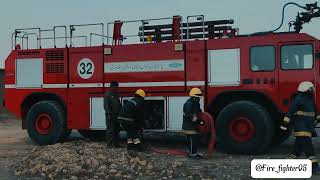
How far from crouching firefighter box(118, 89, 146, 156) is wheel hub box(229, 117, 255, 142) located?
88.0 inches

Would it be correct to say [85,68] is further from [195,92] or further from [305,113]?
[305,113]

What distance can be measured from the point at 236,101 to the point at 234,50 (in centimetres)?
123

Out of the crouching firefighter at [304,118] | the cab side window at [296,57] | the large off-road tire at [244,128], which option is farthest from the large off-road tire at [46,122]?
the crouching firefighter at [304,118]

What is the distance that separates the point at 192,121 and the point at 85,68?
12.9 feet

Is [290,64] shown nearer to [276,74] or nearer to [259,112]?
[276,74]

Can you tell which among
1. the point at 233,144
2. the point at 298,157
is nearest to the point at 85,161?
the point at 233,144

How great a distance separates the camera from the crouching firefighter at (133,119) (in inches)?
502

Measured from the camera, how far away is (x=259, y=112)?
12.3m

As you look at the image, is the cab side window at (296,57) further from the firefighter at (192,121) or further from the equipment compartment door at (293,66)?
the firefighter at (192,121)

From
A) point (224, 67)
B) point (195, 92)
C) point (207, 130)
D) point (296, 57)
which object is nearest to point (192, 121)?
point (195, 92)

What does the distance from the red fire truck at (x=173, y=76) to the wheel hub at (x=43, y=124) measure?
28mm

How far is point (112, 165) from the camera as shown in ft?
35.9

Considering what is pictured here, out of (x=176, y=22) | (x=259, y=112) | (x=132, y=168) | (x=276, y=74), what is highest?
(x=176, y=22)

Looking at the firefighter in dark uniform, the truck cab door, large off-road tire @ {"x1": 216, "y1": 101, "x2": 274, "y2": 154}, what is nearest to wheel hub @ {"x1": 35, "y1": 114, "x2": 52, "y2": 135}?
the firefighter in dark uniform
